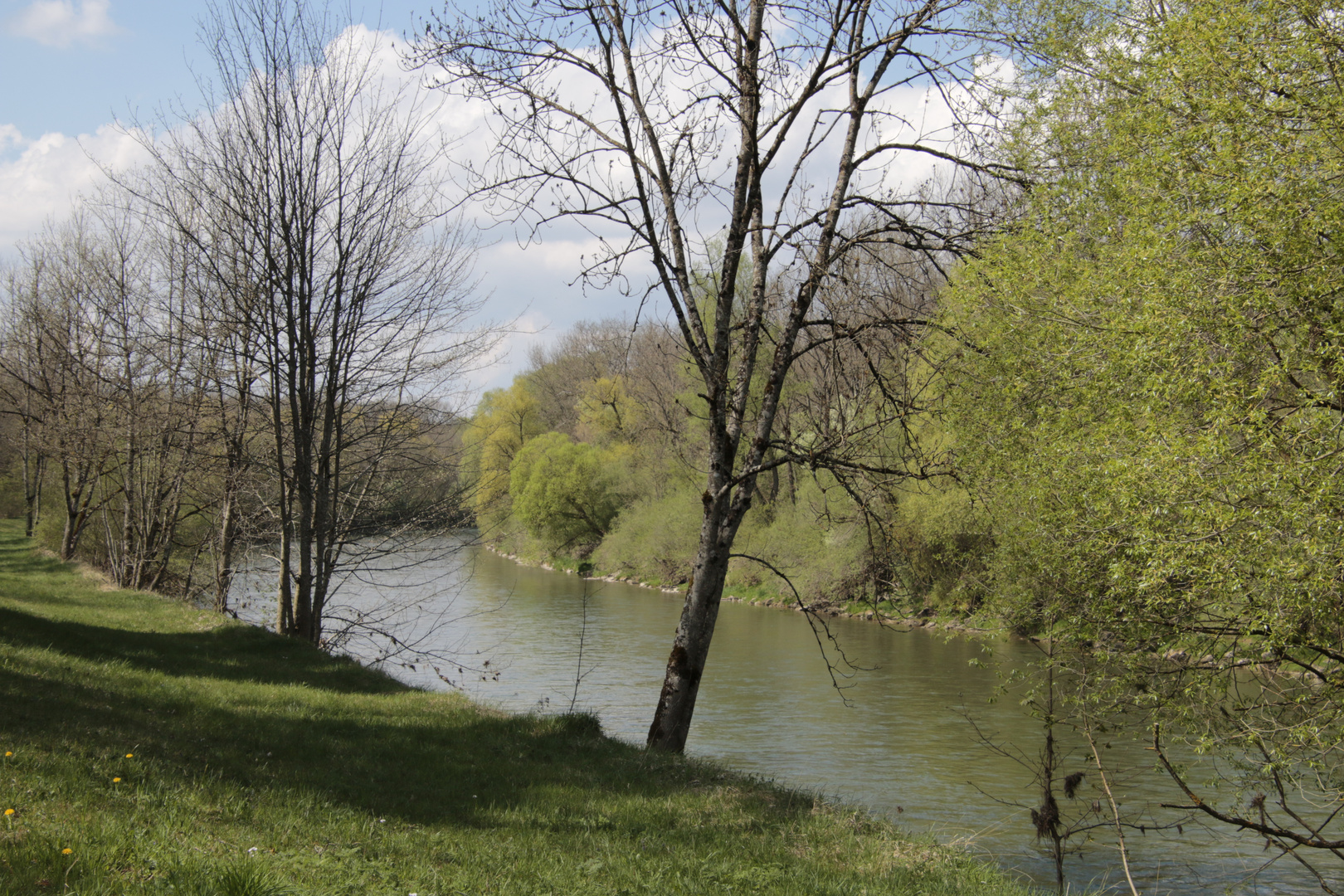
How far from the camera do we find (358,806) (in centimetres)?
511

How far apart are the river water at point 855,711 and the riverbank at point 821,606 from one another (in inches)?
19.7

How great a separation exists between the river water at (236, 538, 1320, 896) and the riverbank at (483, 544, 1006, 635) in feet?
1.64

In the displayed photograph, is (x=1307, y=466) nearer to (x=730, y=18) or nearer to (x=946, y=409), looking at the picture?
(x=946, y=409)

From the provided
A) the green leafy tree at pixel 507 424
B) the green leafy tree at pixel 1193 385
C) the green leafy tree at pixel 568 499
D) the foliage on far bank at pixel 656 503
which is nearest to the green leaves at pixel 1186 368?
the green leafy tree at pixel 1193 385

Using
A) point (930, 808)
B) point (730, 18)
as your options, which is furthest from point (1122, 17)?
point (930, 808)

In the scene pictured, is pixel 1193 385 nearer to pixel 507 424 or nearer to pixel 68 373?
pixel 68 373

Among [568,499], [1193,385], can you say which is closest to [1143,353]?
[1193,385]

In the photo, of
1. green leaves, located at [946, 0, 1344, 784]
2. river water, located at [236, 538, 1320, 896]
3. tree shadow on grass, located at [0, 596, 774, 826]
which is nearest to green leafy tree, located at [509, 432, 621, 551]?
river water, located at [236, 538, 1320, 896]

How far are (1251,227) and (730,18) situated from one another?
5.15 meters

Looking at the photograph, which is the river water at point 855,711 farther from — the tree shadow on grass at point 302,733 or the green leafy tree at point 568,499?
the green leafy tree at point 568,499

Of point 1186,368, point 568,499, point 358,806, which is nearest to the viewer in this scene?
point 358,806

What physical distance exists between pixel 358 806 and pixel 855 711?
11893 mm

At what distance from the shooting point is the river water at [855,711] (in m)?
9.61

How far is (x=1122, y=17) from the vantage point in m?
11.9
